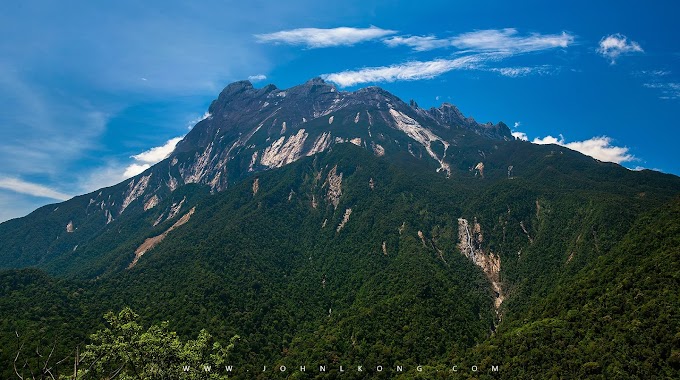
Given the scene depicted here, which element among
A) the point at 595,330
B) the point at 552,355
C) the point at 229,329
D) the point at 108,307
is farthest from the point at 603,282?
the point at 108,307

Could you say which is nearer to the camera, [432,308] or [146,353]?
[146,353]

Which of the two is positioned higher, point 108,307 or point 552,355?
point 108,307

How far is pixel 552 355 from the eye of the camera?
341 feet

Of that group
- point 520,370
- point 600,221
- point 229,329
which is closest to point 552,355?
point 520,370

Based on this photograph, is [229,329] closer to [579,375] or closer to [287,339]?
[287,339]

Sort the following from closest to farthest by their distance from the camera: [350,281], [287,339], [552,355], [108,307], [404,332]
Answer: [552,355] < [404,332] < [287,339] < [108,307] < [350,281]

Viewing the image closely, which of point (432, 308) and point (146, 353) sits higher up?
point (146, 353)

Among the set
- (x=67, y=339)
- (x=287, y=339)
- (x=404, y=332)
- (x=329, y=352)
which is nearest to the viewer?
(x=67, y=339)

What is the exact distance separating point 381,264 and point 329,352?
70113 mm

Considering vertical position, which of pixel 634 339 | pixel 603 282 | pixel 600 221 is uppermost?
pixel 600 221

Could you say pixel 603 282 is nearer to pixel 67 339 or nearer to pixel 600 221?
pixel 600 221

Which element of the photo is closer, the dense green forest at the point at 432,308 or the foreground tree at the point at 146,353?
the foreground tree at the point at 146,353

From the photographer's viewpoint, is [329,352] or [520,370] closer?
[520,370]

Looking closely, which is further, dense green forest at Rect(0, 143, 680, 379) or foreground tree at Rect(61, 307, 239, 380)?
dense green forest at Rect(0, 143, 680, 379)
